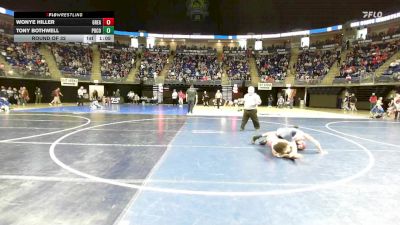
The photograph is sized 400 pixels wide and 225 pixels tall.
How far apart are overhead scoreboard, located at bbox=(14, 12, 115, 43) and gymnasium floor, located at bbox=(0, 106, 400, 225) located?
8.60m

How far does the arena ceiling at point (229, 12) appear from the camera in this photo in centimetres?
3156

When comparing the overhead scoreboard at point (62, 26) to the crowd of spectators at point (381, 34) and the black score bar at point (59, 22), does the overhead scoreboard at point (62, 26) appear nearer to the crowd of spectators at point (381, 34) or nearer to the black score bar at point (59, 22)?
the black score bar at point (59, 22)

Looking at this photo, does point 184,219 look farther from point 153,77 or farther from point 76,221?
point 153,77

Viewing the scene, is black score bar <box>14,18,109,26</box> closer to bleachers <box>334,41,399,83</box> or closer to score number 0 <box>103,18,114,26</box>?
score number 0 <box>103,18,114,26</box>

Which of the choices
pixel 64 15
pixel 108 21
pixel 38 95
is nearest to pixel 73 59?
pixel 38 95

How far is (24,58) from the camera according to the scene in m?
33.5

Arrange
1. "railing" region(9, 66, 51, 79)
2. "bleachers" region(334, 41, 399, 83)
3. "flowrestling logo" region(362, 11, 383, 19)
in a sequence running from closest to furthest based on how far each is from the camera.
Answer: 1. "railing" region(9, 66, 51, 79)
2. "bleachers" region(334, 41, 399, 83)
3. "flowrestling logo" region(362, 11, 383, 19)

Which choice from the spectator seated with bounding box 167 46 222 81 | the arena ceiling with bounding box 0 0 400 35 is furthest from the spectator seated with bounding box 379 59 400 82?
the spectator seated with bounding box 167 46 222 81

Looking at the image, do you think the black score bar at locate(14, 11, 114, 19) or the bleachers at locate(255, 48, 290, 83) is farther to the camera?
the bleachers at locate(255, 48, 290, 83)

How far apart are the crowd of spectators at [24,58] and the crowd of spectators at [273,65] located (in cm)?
2663

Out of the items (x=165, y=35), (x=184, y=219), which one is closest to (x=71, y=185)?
(x=184, y=219)

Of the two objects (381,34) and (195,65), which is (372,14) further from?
(195,65)

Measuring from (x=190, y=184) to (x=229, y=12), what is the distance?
37.4m

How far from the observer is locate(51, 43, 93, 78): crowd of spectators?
36.2 m
